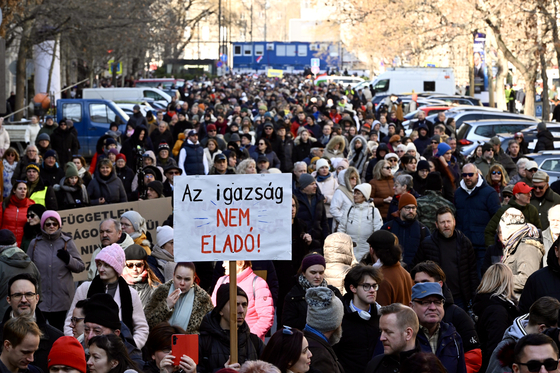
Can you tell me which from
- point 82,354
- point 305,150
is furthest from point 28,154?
point 82,354

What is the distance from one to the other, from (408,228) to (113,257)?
3968 millimetres

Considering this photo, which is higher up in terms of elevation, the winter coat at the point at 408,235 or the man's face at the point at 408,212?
the man's face at the point at 408,212

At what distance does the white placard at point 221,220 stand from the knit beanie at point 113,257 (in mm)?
1112

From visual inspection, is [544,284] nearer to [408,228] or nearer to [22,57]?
[408,228]

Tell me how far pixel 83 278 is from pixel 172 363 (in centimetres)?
599

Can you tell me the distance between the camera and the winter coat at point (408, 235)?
9.52 meters

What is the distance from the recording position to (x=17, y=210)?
35.1ft

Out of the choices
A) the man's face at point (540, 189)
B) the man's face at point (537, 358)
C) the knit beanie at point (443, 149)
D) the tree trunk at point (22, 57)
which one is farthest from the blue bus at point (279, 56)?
the man's face at point (537, 358)

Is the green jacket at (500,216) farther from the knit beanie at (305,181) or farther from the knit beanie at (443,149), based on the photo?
the knit beanie at (443,149)

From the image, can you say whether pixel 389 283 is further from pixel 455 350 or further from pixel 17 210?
pixel 17 210

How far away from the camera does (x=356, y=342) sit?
623cm

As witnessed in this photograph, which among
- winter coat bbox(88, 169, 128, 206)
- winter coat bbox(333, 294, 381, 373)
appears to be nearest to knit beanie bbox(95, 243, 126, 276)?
winter coat bbox(333, 294, 381, 373)

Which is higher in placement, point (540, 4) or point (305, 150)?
point (540, 4)

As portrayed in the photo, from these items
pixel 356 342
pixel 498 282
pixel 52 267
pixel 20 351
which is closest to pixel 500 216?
pixel 498 282
